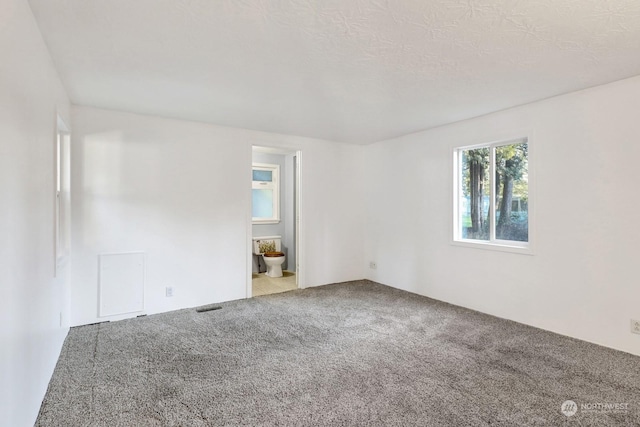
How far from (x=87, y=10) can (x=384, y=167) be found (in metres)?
4.05

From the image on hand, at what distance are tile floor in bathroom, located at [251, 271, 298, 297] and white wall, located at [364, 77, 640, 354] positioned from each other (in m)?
2.13

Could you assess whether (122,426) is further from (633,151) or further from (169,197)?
(633,151)

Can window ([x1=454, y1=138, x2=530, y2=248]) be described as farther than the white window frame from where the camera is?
Yes

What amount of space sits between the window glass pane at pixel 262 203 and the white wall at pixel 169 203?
1.57 metres

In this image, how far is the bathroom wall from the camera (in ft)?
20.4

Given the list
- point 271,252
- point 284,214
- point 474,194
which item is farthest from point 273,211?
point 474,194

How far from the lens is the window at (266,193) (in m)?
6.19

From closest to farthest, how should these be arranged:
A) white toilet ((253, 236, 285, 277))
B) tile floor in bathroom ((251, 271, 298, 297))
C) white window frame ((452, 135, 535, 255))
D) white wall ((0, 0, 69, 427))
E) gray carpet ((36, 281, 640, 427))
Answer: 1. white wall ((0, 0, 69, 427))
2. gray carpet ((36, 281, 640, 427))
3. white window frame ((452, 135, 535, 255))
4. tile floor in bathroom ((251, 271, 298, 297))
5. white toilet ((253, 236, 285, 277))

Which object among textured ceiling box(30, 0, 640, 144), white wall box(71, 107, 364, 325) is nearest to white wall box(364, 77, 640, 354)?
textured ceiling box(30, 0, 640, 144)

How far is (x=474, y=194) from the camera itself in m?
4.03

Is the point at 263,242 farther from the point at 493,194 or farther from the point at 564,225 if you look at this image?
the point at 564,225

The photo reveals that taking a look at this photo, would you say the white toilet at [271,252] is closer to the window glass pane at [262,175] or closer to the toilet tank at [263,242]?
the toilet tank at [263,242]

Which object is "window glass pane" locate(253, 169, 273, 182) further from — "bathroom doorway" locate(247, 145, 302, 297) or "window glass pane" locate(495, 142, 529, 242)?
"window glass pane" locate(495, 142, 529, 242)

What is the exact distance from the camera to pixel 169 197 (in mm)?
3889
